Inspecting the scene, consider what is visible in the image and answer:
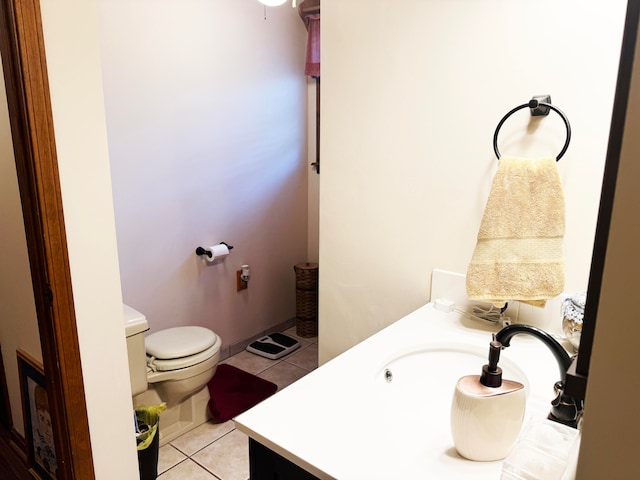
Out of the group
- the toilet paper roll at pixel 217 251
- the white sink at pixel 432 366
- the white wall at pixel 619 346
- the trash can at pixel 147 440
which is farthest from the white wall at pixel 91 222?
the white wall at pixel 619 346

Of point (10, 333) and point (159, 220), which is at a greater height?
point (159, 220)

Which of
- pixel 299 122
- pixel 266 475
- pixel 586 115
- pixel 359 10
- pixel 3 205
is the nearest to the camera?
pixel 266 475

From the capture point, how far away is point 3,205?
5.37ft

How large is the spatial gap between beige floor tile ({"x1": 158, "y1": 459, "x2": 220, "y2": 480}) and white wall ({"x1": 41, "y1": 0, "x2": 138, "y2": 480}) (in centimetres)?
45

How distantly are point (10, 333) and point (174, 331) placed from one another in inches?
28.6

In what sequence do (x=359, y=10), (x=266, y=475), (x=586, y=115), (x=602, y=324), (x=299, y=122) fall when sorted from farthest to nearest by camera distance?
(x=299, y=122)
(x=359, y=10)
(x=586, y=115)
(x=266, y=475)
(x=602, y=324)

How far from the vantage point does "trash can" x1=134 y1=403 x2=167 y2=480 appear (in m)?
1.78

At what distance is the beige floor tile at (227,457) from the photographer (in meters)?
1.99

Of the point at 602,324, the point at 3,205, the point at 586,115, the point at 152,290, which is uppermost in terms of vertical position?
the point at 586,115

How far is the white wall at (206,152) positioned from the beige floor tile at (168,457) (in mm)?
701

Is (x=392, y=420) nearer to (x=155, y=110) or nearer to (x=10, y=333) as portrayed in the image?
(x=10, y=333)

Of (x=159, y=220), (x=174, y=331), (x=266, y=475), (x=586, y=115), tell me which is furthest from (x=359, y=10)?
(x=174, y=331)

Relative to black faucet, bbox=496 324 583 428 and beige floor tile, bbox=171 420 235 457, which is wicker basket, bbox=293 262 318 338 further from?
black faucet, bbox=496 324 583 428

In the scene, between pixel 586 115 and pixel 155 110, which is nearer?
pixel 586 115
